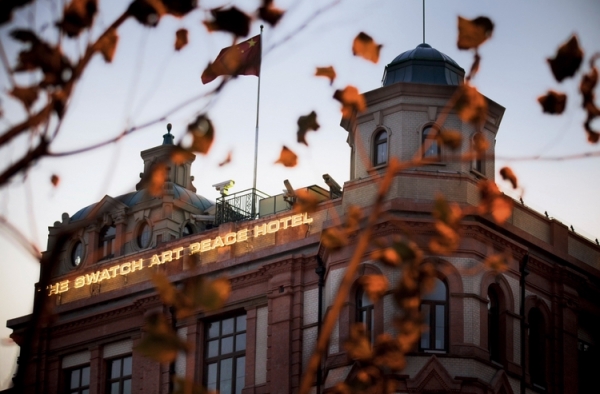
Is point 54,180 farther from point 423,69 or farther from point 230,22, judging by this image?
point 423,69

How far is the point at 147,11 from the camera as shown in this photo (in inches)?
570

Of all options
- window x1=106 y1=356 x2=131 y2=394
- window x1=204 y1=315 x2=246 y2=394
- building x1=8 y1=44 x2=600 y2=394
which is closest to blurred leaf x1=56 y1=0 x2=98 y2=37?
building x1=8 y1=44 x2=600 y2=394

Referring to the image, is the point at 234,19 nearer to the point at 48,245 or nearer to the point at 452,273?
the point at 452,273

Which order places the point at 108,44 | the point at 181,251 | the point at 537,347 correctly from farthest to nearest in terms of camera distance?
1. the point at 181,251
2. the point at 537,347
3. the point at 108,44

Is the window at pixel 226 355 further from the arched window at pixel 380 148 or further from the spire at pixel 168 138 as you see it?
the spire at pixel 168 138

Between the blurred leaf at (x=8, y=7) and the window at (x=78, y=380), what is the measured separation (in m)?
34.9

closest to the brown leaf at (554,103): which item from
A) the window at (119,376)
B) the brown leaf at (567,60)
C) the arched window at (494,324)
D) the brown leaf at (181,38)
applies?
the brown leaf at (567,60)

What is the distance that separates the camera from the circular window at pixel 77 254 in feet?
163

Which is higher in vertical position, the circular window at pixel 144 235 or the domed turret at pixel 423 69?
the domed turret at pixel 423 69

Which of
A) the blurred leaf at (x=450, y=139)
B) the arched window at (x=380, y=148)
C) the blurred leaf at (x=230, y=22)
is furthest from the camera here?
the arched window at (x=380, y=148)

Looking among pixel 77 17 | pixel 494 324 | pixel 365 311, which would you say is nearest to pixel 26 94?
pixel 77 17

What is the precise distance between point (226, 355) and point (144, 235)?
671 centimetres

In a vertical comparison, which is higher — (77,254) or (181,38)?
(77,254)

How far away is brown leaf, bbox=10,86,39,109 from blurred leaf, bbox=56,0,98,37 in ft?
2.04
